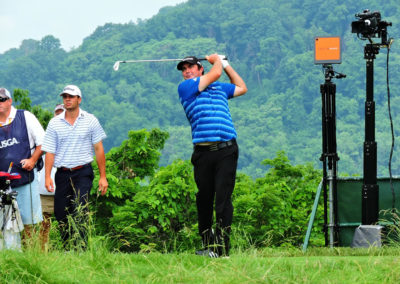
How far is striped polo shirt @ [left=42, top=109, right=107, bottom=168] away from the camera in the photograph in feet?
22.6

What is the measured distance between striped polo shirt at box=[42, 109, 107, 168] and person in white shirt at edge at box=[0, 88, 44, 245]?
0.38 feet

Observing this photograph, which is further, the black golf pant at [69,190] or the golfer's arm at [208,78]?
the black golf pant at [69,190]

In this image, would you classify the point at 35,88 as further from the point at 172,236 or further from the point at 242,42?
the point at 172,236

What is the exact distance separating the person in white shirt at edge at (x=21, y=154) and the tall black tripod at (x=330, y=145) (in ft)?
10.4

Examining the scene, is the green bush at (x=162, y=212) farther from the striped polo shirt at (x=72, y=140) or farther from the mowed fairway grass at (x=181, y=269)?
the mowed fairway grass at (x=181, y=269)

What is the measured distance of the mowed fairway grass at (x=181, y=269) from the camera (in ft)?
16.8

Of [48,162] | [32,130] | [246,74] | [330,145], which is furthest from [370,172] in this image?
[246,74]

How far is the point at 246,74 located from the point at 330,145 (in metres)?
117

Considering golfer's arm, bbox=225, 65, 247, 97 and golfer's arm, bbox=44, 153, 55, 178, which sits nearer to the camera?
golfer's arm, bbox=225, 65, 247, 97

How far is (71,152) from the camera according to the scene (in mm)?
6883

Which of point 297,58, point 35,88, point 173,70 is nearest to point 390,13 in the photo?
point 297,58

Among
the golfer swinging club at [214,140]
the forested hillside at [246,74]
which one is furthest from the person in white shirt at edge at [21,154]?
the forested hillside at [246,74]

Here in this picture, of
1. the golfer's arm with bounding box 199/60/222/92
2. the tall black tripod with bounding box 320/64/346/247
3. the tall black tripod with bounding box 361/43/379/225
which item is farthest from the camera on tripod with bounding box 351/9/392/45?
the golfer's arm with bounding box 199/60/222/92

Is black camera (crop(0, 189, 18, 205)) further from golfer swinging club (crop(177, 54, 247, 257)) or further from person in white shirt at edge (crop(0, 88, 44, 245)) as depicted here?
golfer swinging club (crop(177, 54, 247, 257))
